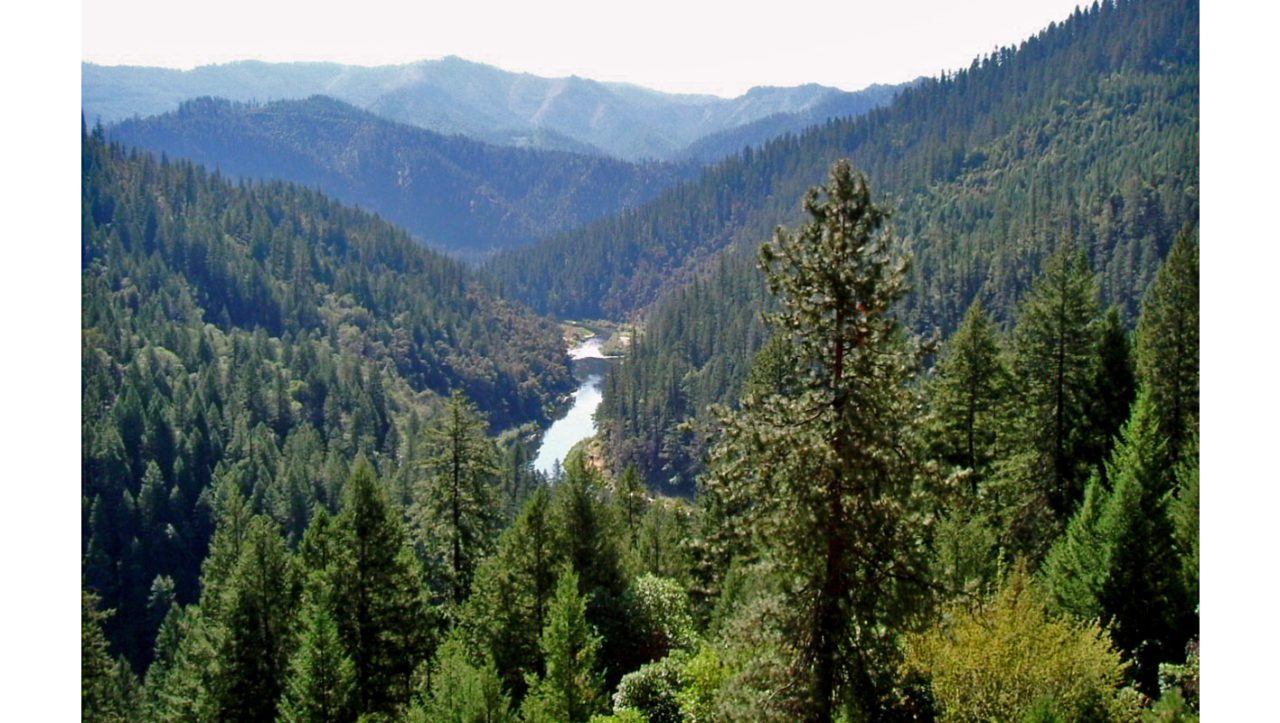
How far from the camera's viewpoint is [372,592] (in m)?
35.5

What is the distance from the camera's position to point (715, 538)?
17.5 meters

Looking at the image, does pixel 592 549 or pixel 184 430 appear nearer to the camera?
pixel 592 549

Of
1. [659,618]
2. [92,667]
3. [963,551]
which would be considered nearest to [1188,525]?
[963,551]

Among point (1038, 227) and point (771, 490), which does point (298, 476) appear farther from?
point (1038, 227)

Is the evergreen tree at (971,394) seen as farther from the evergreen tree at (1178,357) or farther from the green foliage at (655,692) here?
the green foliage at (655,692)

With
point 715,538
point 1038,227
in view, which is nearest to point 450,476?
point 715,538

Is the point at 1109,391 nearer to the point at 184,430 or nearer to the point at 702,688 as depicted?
the point at 702,688

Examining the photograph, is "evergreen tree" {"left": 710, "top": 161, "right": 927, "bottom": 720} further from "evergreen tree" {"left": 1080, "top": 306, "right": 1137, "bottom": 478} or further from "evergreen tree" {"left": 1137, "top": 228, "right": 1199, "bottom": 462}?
"evergreen tree" {"left": 1080, "top": 306, "right": 1137, "bottom": 478}

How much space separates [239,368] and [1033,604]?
15263 cm

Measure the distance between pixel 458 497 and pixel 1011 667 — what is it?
1023 inches

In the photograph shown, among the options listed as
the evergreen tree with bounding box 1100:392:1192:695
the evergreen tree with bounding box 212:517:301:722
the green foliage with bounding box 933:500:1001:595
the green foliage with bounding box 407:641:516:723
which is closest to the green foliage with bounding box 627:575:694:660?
the green foliage with bounding box 407:641:516:723

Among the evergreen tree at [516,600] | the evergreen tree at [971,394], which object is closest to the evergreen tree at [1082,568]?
the evergreen tree at [971,394]

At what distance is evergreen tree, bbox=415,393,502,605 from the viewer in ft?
128
